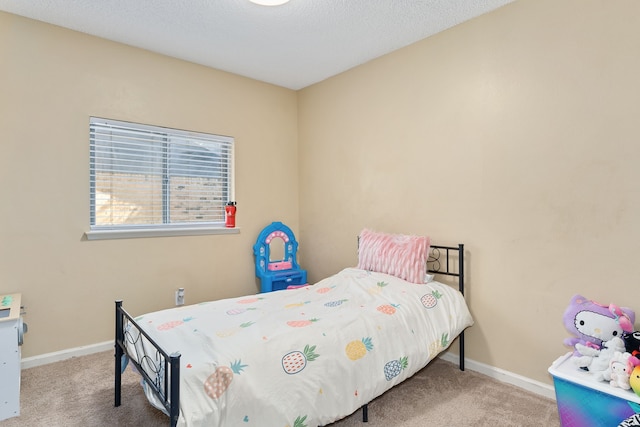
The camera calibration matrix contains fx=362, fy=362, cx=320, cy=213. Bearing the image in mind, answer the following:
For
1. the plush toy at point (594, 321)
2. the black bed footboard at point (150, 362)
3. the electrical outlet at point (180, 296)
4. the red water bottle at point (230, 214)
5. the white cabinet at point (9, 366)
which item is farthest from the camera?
the red water bottle at point (230, 214)

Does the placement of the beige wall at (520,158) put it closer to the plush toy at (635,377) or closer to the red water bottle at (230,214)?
the plush toy at (635,377)

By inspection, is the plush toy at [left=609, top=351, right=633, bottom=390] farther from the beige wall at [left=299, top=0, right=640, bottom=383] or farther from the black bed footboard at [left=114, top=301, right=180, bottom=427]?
the black bed footboard at [left=114, top=301, right=180, bottom=427]

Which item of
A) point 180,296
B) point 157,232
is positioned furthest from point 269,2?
point 180,296

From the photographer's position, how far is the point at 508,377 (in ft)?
8.18

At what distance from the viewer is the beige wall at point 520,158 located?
6.73 ft

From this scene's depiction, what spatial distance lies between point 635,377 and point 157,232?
3337mm

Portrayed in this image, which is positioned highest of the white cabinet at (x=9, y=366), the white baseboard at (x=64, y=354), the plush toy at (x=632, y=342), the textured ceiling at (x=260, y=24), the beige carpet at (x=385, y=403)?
the textured ceiling at (x=260, y=24)

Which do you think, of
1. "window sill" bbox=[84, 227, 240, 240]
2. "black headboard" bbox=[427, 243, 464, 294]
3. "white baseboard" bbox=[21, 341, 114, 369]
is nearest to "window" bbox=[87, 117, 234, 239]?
"window sill" bbox=[84, 227, 240, 240]

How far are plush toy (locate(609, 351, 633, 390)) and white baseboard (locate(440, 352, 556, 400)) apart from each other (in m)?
0.72

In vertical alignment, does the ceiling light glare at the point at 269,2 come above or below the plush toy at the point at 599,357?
above

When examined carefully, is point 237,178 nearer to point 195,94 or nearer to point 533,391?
point 195,94

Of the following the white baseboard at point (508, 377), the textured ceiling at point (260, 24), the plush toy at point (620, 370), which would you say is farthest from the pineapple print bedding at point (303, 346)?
the textured ceiling at point (260, 24)

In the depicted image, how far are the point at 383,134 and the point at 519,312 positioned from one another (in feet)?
5.91

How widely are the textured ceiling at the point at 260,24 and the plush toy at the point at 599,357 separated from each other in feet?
7.21
